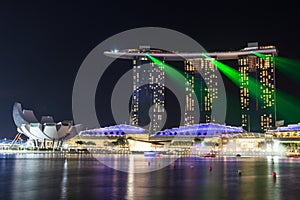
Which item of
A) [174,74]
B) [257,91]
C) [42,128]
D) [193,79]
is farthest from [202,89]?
[42,128]

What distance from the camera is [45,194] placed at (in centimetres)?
1479

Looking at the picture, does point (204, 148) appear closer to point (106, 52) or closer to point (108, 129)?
point (108, 129)

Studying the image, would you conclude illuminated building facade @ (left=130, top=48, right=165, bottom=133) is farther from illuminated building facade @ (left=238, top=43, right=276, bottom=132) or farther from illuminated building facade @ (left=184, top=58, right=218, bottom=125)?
illuminated building facade @ (left=238, top=43, right=276, bottom=132)

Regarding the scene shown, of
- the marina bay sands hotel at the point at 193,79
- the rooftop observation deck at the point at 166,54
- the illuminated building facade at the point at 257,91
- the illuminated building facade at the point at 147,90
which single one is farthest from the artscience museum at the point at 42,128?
the illuminated building facade at the point at 257,91

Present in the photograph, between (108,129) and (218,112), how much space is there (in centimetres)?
4528

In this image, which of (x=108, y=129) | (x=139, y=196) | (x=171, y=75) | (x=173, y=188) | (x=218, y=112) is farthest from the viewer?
(x=171, y=75)

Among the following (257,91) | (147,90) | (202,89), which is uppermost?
(202,89)

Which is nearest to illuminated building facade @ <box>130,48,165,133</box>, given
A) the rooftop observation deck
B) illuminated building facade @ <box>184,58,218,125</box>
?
the rooftop observation deck

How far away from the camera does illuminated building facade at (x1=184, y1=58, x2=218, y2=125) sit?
146750 millimetres

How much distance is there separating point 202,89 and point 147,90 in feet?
69.5

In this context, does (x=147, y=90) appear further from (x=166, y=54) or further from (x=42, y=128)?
(x=42, y=128)

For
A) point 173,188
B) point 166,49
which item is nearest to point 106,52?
point 166,49

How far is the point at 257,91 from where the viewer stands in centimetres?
13162

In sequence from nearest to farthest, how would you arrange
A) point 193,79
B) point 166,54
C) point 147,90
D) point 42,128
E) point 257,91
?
1. point 42,128
2. point 257,91
3. point 147,90
4. point 166,54
5. point 193,79
